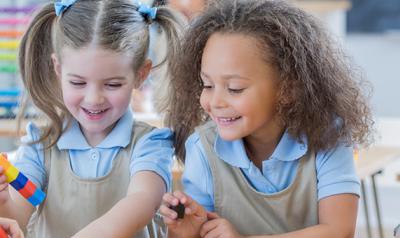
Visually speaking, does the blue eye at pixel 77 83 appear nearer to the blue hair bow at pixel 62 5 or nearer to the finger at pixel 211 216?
the blue hair bow at pixel 62 5

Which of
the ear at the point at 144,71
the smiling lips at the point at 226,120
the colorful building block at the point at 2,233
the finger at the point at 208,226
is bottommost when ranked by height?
the finger at the point at 208,226

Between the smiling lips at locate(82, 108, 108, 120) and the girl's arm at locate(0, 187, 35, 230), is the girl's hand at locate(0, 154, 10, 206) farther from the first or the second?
the smiling lips at locate(82, 108, 108, 120)

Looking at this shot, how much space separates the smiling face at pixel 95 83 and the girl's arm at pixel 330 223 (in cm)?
28

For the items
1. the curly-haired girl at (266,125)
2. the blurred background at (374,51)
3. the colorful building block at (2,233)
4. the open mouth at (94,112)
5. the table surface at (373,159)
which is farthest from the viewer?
the blurred background at (374,51)

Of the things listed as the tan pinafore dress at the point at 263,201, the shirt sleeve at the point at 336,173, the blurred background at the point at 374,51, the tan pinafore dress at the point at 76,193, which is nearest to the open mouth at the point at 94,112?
the tan pinafore dress at the point at 76,193

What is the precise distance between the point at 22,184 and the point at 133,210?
212 mm

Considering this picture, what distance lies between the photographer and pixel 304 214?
1.34 meters

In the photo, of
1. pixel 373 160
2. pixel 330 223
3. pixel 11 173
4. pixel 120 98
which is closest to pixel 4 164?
pixel 11 173

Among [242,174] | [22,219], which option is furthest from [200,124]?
[22,219]

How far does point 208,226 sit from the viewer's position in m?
1.25

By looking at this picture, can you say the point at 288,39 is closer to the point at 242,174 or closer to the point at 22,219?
the point at 242,174

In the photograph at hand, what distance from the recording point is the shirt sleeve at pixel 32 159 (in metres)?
1.42

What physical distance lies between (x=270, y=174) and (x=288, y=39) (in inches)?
9.8

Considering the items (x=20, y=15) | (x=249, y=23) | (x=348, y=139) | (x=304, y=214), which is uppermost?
(x=20, y=15)
